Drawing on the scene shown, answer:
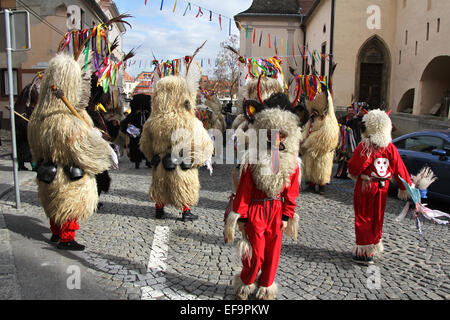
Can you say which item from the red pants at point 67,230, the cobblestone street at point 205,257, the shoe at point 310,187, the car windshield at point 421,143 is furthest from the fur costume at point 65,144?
the car windshield at point 421,143

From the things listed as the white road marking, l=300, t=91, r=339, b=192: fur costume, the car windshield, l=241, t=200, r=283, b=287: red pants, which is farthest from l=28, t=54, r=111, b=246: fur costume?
the car windshield

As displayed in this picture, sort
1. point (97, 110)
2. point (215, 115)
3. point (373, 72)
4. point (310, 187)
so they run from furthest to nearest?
1. point (373, 72)
2. point (215, 115)
3. point (310, 187)
4. point (97, 110)

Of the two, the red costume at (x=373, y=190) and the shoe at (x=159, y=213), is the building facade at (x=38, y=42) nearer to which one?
the shoe at (x=159, y=213)

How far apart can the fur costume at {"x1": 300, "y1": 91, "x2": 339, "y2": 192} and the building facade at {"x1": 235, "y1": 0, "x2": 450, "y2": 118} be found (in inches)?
237

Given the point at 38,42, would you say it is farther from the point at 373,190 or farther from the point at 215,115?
the point at 373,190

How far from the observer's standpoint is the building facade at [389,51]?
13.1 m

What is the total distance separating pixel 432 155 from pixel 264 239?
4816 millimetres

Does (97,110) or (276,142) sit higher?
(97,110)

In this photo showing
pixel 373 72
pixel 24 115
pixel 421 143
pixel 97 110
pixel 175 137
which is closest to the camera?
pixel 175 137

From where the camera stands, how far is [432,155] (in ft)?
20.7

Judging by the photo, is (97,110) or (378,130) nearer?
(378,130)

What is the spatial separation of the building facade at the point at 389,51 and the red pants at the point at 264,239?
1019 centimetres

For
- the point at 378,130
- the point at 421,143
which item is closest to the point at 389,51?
the point at 421,143

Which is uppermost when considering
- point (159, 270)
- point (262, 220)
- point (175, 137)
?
point (175, 137)
